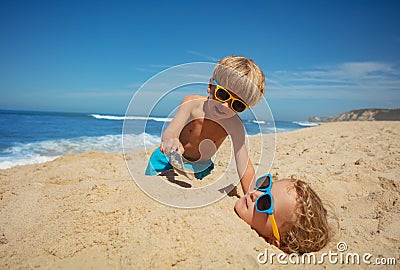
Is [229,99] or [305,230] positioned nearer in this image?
[305,230]

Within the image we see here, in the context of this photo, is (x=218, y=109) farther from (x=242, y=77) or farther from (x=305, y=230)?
(x=305, y=230)

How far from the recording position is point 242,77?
232 cm

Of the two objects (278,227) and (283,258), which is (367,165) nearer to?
(278,227)

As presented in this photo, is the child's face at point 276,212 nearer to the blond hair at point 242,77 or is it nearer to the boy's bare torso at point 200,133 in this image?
the blond hair at point 242,77

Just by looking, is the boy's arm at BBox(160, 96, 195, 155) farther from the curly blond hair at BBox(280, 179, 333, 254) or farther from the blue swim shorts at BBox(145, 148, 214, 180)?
the curly blond hair at BBox(280, 179, 333, 254)

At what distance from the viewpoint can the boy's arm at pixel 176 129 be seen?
228cm

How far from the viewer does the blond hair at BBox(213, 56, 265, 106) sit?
2283 millimetres

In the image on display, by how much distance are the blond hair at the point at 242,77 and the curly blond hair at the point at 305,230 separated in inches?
36.7

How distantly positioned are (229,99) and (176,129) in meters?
0.58

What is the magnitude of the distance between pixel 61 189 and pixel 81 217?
741 mm

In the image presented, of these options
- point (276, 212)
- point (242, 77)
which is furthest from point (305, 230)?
point (242, 77)

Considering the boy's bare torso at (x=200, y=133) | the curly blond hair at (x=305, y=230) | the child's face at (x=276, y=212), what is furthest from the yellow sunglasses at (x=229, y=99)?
the curly blond hair at (x=305, y=230)

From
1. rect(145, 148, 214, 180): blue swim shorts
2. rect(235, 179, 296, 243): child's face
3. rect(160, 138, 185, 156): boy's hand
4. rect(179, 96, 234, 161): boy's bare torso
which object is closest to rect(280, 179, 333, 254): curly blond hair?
rect(235, 179, 296, 243): child's face

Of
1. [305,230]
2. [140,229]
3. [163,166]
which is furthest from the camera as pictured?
[163,166]
